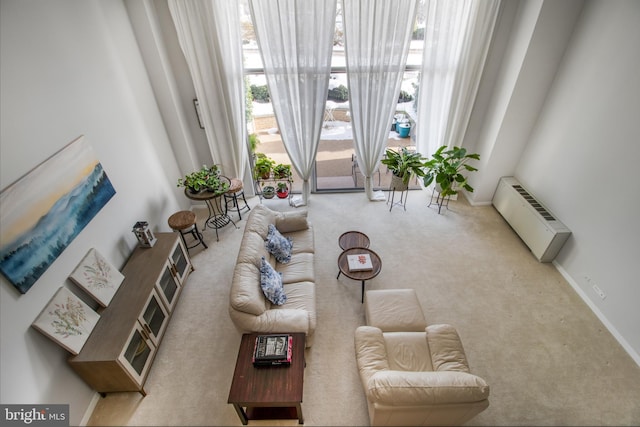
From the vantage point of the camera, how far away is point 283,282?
3.19m

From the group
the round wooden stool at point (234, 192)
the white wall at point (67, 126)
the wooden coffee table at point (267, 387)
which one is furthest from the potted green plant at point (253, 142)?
the wooden coffee table at point (267, 387)

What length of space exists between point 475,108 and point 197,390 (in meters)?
5.03

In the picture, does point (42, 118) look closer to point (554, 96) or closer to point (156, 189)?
point (156, 189)

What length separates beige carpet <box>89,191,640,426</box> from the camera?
250 cm

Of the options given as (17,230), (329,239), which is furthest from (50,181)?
(329,239)

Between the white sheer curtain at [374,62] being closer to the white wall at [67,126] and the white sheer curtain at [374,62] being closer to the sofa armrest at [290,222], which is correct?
the sofa armrest at [290,222]

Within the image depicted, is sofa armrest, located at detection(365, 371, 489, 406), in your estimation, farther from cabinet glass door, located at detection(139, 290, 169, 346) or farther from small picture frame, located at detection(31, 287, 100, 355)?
small picture frame, located at detection(31, 287, 100, 355)

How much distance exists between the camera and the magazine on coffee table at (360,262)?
3.22 meters

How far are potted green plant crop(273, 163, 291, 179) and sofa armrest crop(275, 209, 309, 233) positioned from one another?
1.29 meters

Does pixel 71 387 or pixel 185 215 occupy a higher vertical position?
pixel 185 215

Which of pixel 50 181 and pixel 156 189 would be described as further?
pixel 156 189

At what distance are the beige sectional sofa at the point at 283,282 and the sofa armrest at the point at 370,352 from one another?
48 cm

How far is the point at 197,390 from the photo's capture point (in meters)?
2.66

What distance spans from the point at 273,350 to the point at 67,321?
5.42 feet
